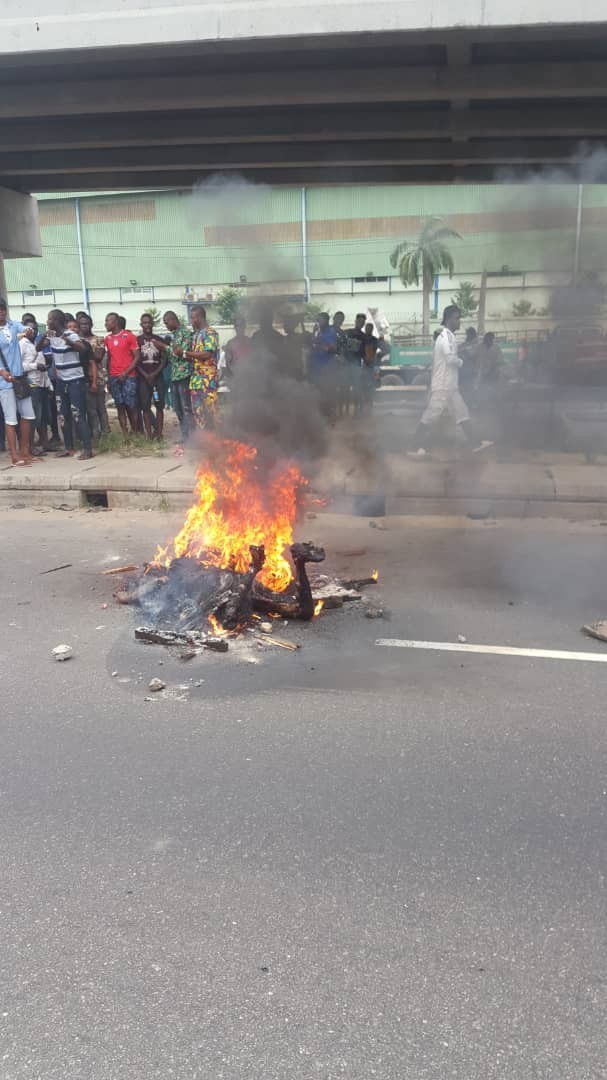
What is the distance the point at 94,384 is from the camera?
10125 mm

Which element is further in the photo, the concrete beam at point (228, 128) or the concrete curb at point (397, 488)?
the concrete beam at point (228, 128)

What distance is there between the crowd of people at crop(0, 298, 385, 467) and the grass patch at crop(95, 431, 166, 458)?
0.73 ft

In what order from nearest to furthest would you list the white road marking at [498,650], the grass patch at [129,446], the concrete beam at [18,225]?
the white road marking at [498,650], the grass patch at [129,446], the concrete beam at [18,225]

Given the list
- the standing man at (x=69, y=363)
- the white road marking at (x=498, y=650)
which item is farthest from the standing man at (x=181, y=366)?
the white road marking at (x=498, y=650)

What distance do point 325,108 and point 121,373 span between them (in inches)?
155

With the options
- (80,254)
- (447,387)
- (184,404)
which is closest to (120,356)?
(184,404)

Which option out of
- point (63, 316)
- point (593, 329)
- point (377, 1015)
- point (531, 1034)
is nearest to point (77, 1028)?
point (377, 1015)

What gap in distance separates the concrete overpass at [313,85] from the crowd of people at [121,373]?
6.96 feet

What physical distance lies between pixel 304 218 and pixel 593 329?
3.43 metres

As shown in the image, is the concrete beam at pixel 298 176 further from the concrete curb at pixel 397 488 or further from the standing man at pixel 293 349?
the standing man at pixel 293 349

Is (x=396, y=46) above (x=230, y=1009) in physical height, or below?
above

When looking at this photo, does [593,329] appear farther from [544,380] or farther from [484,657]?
[484,657]

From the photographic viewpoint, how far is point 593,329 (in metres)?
7.05

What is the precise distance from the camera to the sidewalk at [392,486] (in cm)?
758
